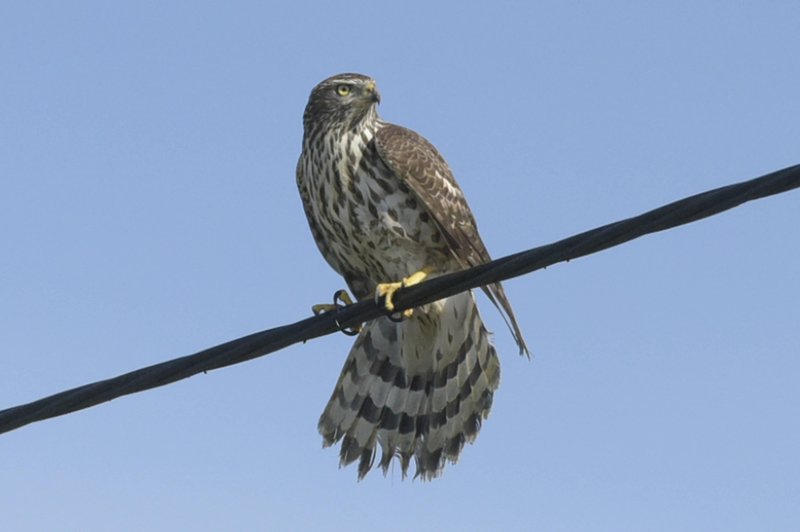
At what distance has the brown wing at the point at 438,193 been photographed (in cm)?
794

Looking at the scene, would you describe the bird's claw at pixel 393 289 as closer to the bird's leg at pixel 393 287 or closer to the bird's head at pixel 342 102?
the bird's leg at pixel 393 287

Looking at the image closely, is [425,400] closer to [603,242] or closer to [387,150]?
[387,150]

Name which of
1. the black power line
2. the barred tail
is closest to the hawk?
the barred tail

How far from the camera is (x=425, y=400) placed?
29.2 feet

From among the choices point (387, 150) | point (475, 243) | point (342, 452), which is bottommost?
point (342, 452)

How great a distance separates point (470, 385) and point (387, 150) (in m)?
1.59

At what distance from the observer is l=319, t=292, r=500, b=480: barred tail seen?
8727 mm

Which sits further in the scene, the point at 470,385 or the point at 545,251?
the point at 470,385

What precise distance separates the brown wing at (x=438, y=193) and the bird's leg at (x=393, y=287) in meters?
0.20

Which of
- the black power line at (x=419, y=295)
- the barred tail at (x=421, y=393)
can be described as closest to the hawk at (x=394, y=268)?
the barred tail at (x=421, y=393)

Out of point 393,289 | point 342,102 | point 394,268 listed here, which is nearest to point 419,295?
point 393,289

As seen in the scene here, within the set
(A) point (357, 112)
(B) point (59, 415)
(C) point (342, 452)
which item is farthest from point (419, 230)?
(B) point (59, 415)

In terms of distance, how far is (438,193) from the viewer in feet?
26.5

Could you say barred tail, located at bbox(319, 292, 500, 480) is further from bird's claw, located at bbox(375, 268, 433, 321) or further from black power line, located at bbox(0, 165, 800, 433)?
black power line, located at bbox(0, 165, 800, 433)
